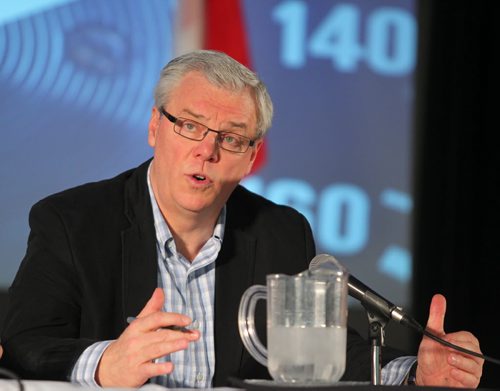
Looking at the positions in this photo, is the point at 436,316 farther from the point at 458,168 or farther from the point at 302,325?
the point at 458,168

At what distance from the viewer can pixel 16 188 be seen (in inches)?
148

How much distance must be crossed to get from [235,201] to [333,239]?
67.3 inches

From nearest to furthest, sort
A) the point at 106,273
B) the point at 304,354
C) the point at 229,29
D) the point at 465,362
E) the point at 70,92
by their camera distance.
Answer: the point at 304,354
the point at 465,362
the point at 106,273
the point at 70,92
the point at 229,29

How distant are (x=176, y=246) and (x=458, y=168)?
8.28 ft

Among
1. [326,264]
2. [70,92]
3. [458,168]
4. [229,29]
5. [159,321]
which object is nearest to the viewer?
[159,321]

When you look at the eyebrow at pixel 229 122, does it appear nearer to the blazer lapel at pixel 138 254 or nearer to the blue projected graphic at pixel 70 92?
the blazer lapel at pixel 138 254

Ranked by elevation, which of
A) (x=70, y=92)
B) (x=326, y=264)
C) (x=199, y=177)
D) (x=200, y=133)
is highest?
(x=70, y=92)

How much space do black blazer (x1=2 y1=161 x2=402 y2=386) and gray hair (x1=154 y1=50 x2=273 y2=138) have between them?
10.8 inches

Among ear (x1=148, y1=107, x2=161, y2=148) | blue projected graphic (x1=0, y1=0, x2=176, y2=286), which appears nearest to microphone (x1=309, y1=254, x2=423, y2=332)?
ear (x1=148, y1=107, x2=161, y2=148)

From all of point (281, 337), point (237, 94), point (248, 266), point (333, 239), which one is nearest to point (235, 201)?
point (248, 266)

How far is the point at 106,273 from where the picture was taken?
7.29ft

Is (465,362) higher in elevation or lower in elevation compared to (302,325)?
lower

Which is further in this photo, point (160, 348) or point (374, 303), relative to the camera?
point (374, 303)

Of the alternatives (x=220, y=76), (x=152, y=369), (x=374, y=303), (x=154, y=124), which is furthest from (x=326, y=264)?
(x=154, y=124)
